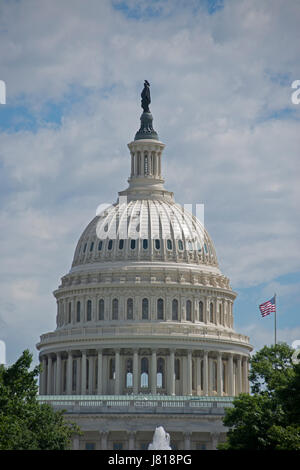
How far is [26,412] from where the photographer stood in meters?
131

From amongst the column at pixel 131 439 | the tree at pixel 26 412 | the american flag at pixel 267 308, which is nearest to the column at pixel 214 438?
the column at pixel 131 439

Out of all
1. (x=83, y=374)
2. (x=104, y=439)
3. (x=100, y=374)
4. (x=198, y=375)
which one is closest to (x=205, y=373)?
(x=198, y=375)

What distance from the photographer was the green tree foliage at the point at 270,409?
116m

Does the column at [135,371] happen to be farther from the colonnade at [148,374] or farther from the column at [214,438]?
the column at [214,438]

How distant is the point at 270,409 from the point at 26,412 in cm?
2261

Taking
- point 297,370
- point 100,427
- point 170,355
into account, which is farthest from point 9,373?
point 170,355

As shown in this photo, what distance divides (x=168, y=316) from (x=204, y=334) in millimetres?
5709

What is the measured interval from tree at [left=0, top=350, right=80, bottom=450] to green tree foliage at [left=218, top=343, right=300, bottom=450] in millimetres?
16642

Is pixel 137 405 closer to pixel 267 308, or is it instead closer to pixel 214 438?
pixel 214 438

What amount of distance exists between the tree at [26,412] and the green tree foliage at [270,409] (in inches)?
655
